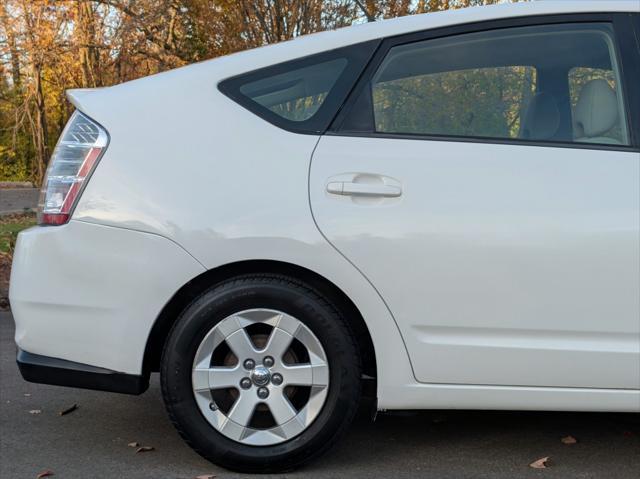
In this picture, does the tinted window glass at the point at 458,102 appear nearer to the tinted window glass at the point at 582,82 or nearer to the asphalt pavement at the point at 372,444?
the tinted window glass at the point at 582,82

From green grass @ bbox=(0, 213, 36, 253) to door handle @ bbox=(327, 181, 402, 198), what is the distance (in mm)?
6049

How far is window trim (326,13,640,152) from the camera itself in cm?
311

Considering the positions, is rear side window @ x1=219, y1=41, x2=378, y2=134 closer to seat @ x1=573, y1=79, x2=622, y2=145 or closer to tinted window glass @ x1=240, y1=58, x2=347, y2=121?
tinted window glass @ x1=240, y1=58, x2=347, y2=121

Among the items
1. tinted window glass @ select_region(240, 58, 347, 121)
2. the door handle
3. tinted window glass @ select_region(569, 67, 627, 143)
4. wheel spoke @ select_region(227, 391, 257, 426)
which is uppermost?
tinted window glass @ select_region(240, 58, 347, 121)

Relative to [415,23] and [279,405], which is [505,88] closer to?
[415,23]

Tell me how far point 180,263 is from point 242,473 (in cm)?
82

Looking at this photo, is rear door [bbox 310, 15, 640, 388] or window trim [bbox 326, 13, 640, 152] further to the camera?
window trim [bbox 326, 13, 640, 152]

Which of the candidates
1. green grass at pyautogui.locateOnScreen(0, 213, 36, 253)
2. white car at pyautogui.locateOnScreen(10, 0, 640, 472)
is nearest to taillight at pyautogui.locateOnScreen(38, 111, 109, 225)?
white car at pyautogui.locateOnScreen(10, 0, 640, 472)

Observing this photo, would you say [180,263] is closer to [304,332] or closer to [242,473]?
[304,332]

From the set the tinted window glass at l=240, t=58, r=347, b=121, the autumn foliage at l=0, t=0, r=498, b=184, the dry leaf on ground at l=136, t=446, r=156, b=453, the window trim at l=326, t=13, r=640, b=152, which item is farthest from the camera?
the autumn foliage at l=0, t=0, r=498, b=184

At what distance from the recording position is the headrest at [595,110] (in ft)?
10.3

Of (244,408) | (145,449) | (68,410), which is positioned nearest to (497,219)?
(244,408)

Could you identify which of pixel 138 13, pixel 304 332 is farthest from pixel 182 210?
pixel 138 13

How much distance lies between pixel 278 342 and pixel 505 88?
4.06 feet
